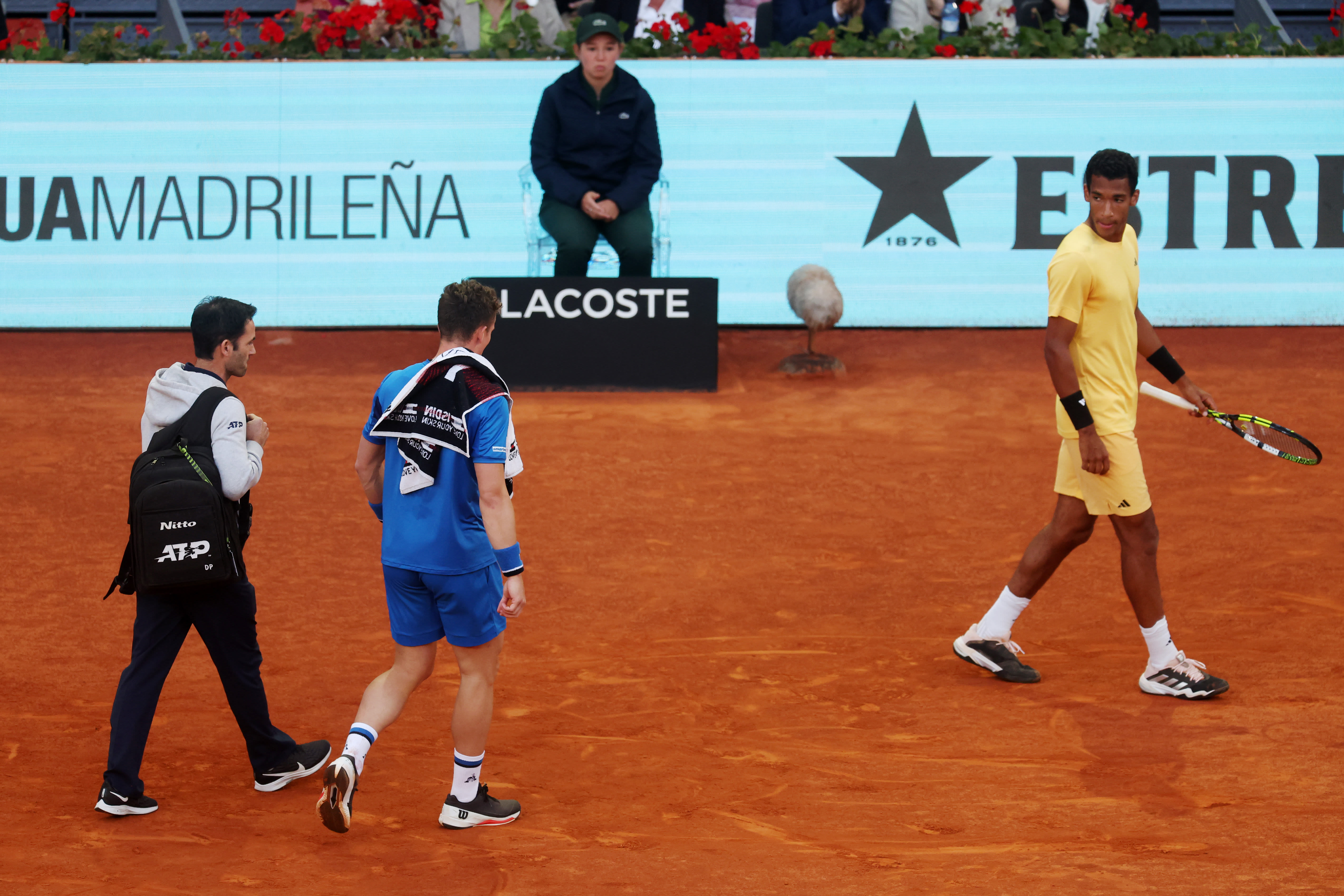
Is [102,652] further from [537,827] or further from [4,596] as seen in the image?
[537,827]

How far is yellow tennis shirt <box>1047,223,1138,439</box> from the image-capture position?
571 cm

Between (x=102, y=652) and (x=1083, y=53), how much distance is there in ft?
28.8

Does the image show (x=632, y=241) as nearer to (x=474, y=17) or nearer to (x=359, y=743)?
(x=474, y=17)

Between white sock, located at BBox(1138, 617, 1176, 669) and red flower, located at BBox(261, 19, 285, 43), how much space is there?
342 inches

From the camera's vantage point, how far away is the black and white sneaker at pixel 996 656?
6.04m

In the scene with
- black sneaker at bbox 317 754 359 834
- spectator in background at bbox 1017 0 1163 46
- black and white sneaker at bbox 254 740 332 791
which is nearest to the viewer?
black sneaker at bbox 317 754 359 834

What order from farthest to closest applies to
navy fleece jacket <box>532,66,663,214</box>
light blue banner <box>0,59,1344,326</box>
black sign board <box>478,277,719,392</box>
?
light blue banner <box>0,59,1344,326</box>, navy fleece jacket <box>532,66,663,214</box>, black sign board <box>478,277,719,392</box>

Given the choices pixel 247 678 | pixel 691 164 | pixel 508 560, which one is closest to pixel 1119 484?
pixel 508 560

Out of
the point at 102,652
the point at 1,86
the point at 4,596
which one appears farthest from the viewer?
the point at 1,86

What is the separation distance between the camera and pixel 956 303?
38.6 feet

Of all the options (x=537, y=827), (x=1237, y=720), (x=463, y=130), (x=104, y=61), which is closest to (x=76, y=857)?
(x=537, y=827)

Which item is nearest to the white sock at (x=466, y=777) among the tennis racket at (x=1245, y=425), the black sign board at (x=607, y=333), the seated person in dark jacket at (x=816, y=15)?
the tennis racket at (x=1245, y=425)

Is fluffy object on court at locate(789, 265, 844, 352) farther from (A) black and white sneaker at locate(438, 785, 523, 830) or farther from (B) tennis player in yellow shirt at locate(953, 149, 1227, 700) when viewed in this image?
(A) black and white sneaker at locate(438, 785, 523, 830)

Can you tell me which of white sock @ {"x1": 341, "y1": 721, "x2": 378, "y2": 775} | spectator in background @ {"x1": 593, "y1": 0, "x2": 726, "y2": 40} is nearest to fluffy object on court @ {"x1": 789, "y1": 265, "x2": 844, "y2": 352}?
spectator in background @ {"x1": 593, "y1": 0, "x2": 726, "y2": 40}
